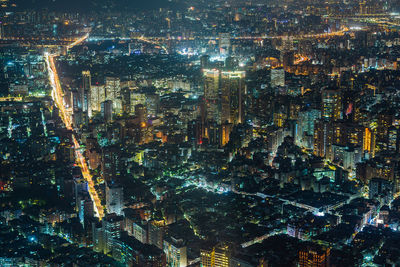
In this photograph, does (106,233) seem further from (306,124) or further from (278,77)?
(278,77)

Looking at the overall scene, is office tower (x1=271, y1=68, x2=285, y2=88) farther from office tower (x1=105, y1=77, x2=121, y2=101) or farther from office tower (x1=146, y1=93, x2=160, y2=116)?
office tower (x1=105, y1=77, x2=121, y2=101)

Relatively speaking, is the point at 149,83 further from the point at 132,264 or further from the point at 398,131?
the point at 132,264

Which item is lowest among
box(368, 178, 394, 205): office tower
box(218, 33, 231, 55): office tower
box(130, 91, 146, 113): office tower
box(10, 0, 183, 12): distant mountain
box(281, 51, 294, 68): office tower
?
box(368, 178, 394, 205): office tower

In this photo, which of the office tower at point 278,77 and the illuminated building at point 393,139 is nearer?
the illuminated building at point 393,139

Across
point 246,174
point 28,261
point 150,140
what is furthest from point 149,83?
point 28,261

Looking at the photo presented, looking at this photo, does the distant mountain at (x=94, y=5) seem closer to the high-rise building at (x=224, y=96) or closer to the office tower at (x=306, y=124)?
the high-rise building at (x=224, y=96)

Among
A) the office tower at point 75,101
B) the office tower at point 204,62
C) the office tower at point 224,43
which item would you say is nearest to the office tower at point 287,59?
the office tower at point 224,43

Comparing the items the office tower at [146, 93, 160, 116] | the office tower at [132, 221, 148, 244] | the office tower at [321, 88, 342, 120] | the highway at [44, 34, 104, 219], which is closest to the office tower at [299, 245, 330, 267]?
the office tower at [132, 221, 148, 244]
